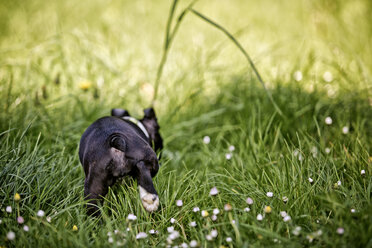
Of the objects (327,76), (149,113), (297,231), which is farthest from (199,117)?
(297,231)

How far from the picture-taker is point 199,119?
3.04 m

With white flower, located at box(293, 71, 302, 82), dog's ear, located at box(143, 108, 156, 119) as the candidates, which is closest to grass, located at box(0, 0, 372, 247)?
white flower, located at box(293, 71, 302, 82)

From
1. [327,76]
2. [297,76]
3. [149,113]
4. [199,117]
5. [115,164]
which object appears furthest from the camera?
[327,76]

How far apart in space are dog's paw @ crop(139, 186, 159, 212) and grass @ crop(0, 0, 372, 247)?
3.1 inches

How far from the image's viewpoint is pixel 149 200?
5.70 feet

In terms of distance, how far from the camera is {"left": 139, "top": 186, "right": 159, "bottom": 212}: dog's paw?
1733 millimetres

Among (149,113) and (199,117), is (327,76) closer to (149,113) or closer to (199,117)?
(199,117)

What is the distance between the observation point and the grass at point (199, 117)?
5.61 feet

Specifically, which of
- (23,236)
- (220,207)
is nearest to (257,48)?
(220,207)

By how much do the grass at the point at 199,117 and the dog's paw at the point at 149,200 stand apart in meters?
0.08

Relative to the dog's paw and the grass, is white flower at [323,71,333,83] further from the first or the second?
the dog's paw

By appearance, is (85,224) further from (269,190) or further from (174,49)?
(174,49)

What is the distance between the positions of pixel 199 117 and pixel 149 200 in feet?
4.87

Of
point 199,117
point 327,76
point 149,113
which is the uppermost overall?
point 149,113
